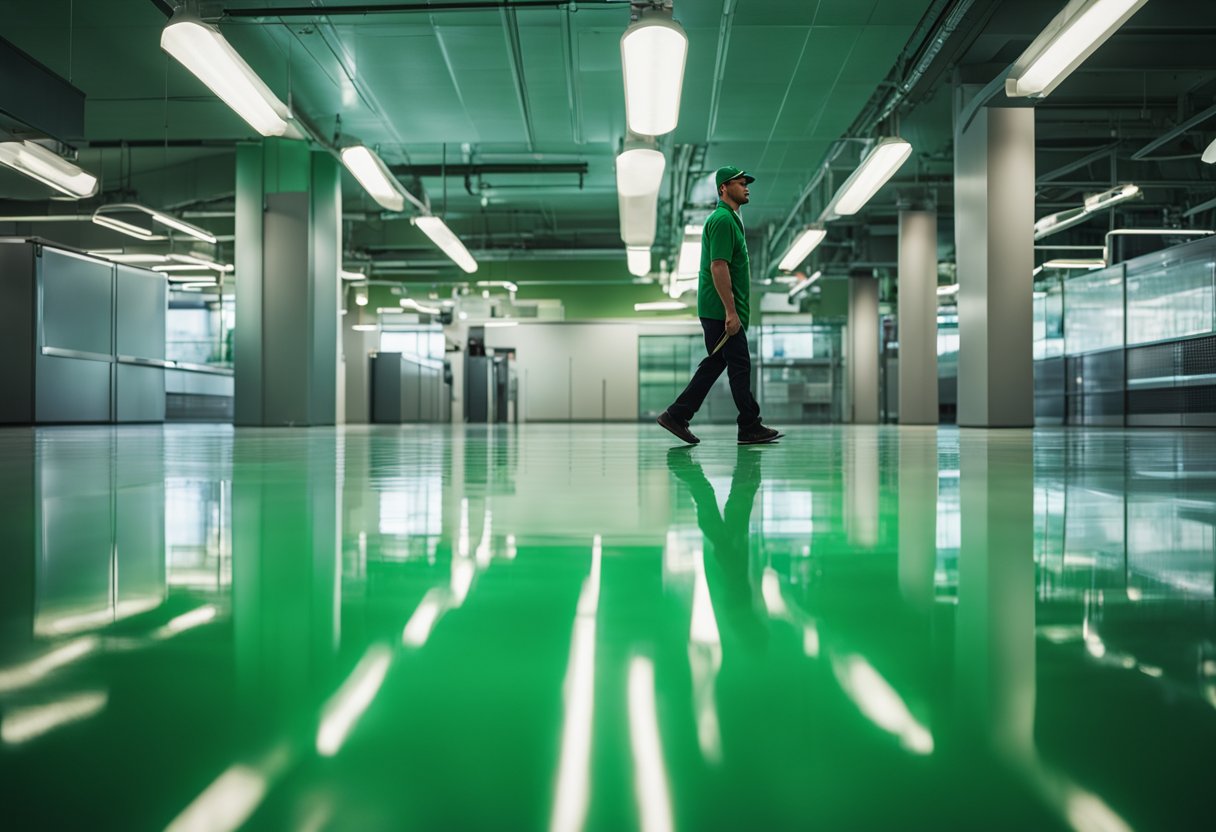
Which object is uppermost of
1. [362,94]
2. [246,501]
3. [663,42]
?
[362,94]

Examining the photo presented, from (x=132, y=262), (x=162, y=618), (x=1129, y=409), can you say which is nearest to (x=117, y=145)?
(x=132, y=262)

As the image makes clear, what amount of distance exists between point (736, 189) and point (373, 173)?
18.5 feet

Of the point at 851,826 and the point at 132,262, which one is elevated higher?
the point at 132,262

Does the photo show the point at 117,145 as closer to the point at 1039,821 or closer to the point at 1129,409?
the point at 1039,821

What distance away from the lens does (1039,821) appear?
1.16 feet

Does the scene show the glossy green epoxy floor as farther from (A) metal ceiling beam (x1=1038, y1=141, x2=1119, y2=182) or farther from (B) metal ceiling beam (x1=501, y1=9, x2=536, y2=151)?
(A) metal ceiling beam (x1=1038, y1=141, x2=1119, y2=182)

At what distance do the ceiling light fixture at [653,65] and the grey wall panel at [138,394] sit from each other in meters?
10.5

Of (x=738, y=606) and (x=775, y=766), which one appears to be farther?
(x=738, y=606)

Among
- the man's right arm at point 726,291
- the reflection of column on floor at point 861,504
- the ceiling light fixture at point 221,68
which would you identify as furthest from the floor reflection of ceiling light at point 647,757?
the ceiling light fixture at point 221,68

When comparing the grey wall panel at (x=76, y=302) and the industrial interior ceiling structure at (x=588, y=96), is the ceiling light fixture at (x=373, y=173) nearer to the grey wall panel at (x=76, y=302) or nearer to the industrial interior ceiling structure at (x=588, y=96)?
the industrial interior ceiling structure at (x=588, y=96)

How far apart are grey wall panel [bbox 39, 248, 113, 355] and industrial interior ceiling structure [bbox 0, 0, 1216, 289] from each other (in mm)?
2182

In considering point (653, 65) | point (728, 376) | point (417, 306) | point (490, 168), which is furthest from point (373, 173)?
point (417, 306)

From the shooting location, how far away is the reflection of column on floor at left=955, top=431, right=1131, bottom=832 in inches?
14.7

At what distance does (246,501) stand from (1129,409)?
17077 millimetres
